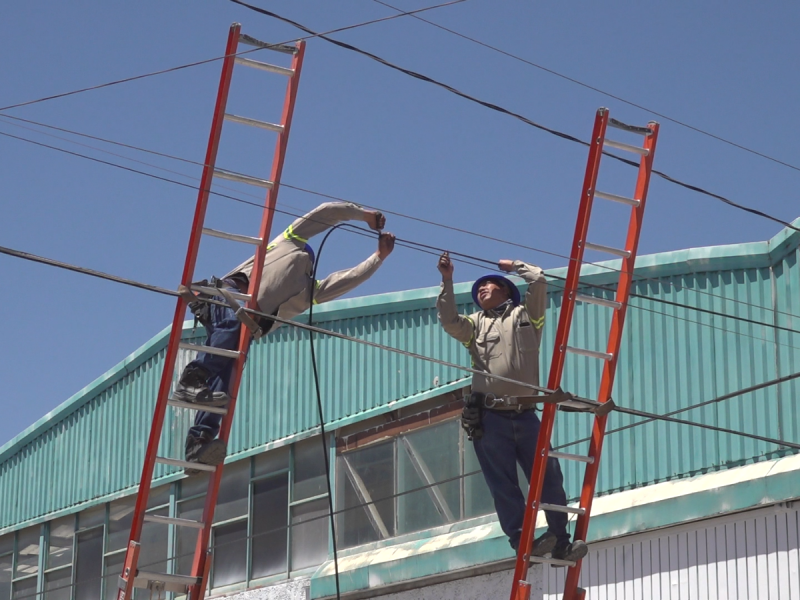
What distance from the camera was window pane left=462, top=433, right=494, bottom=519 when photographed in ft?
58.0

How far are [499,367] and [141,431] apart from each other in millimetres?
14305

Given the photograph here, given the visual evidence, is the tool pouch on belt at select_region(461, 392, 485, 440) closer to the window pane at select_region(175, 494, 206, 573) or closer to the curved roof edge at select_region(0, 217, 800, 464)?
the curved roof edge at select_region(0, 217, 800, 464)

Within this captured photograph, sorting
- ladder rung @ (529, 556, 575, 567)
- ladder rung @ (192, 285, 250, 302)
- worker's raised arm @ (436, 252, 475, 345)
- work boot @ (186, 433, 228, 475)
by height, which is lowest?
ladder rung @ (529, 556, 575, 567)

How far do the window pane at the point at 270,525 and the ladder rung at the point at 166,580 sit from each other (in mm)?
10246

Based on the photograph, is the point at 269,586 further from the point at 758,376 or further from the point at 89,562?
the point at 758,376

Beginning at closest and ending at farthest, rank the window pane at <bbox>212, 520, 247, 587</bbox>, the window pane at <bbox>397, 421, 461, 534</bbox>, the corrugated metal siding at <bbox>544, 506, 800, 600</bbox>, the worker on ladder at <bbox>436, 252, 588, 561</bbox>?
the worker on ladder at <bbox>436, 252, 588, 561</bbox>
the corrugated metal siding at <bbox>544, 506, 800, 600</bbox>
the window pane at <bbox>397, 421, 461, 534</bbox>
the window pane at <bbox>212, 520, 247, 587</bbox>

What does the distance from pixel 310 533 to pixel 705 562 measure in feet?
24.7

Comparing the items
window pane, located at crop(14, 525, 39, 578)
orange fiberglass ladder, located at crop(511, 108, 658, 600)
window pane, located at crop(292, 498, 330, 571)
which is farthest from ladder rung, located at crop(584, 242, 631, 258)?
window pane, located at crop(14, 525, 39, 578)

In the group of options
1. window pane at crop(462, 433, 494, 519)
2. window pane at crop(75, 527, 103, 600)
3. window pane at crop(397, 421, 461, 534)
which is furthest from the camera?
window pane at crop(75, 527, 103, 600)

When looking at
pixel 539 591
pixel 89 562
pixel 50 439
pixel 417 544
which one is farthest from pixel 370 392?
pixel 50 439

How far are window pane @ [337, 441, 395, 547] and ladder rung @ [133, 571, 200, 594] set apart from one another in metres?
8.92

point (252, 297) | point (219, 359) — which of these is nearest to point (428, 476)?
point (219, 359)

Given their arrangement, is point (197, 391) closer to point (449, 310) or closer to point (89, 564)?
point (449, 310)

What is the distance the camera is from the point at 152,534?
23.1 m
